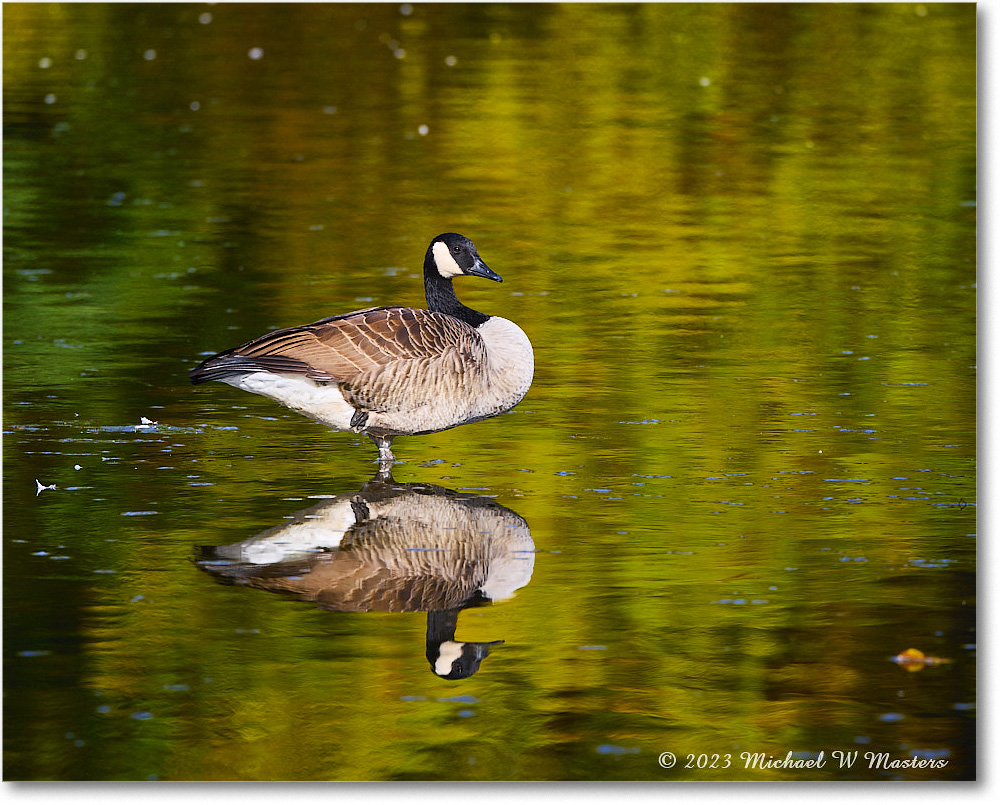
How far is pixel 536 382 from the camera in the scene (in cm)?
1035

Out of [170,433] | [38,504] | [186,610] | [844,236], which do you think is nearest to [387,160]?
[844,236]

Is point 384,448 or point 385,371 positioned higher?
point 385,371

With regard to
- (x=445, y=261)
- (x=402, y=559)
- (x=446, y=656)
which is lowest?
(x=446, y=656)

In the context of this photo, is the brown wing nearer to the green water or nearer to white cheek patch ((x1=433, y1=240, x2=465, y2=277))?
the green water

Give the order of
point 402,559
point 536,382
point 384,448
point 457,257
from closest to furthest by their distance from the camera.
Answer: point 402,559 < point 384,448 < point 457,257 < point 536,382

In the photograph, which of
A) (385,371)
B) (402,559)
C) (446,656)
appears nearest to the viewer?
(446,656)

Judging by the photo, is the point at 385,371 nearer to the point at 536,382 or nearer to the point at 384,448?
the point at 384,448

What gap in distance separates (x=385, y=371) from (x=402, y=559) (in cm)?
142

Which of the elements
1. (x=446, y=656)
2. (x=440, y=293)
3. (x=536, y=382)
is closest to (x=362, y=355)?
(x=440, y=293)

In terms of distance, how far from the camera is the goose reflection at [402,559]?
6875 millimetres

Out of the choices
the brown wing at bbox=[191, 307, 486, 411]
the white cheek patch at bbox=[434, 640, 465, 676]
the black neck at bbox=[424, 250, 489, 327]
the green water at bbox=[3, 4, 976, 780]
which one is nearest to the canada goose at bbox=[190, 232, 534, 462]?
the brown wing at bbox=[191, 307, 486, 411]

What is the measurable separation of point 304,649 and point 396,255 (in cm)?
734

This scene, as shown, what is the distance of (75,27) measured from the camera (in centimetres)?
1084

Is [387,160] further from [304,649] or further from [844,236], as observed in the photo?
[304,649]
